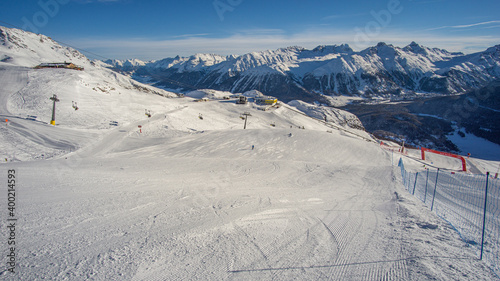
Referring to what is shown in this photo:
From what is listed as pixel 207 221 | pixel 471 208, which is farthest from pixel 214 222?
pixel 471 208

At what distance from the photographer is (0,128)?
2241 centimetres

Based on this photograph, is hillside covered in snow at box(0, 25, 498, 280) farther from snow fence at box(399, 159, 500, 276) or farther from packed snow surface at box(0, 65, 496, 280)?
snow fence at box(399, 159, 500, 276)

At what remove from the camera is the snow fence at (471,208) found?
6.81 meters

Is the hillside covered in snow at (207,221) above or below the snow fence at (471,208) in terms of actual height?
below

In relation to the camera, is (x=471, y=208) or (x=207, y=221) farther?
(x=471, y=208)

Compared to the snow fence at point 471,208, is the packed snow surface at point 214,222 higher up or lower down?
lower down

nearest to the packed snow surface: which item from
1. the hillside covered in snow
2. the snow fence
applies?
the hillside covered in snow

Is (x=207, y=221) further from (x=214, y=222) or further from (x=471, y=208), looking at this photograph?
(x=471, y=208)

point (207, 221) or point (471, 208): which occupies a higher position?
point (471, 208)

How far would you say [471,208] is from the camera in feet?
36.3

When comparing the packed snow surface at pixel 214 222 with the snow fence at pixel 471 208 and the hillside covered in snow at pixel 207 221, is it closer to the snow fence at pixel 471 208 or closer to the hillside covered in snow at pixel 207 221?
the hillside covered in snow at pixel 207 221

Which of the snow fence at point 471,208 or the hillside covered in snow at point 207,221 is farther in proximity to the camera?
the snow fence at point 471,208

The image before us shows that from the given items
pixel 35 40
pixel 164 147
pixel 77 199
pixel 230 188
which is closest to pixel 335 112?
pixel 164 147

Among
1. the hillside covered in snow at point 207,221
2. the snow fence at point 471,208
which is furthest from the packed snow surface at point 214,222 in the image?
the snow fence at point 471,208
